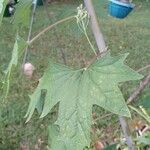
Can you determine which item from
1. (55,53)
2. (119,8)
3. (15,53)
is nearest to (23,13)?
(15,53)

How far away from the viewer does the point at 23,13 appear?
126 centimetres

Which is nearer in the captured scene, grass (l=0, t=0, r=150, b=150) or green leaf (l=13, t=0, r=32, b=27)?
green leaf (l=13, t=0, r=32, b=27)

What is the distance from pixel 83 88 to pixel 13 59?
161 mm

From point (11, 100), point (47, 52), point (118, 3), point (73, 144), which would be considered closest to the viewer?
point (73, 144)

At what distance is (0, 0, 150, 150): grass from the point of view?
368 cm

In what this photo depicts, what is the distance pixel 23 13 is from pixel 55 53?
14.7 ft

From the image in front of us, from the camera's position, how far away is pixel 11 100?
14.2ft

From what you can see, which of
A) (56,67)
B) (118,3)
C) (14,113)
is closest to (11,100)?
(14,113)

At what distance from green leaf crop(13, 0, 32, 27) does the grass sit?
226mm

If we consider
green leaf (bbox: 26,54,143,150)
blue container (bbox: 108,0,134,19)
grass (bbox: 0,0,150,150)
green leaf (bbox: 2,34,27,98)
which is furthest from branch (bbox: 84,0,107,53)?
blue container (bbox: 108,0,134,19)

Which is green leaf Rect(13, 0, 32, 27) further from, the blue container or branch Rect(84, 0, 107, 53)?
the blue container

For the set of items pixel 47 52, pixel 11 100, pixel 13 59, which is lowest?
pixel 47 52

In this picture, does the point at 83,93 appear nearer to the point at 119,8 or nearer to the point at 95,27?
the point at 95,27

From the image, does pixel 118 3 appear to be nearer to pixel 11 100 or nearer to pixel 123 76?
pixel 11 100
